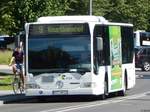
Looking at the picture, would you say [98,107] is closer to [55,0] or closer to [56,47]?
[56,47]

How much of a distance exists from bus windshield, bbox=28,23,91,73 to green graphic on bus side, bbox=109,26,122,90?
2.09 metres

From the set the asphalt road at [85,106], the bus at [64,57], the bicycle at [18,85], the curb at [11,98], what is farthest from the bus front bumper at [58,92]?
the bicycle at [18,85]

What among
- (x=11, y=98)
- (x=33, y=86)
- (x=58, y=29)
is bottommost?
(x=11, y=98)

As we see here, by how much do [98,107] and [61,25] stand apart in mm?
3955

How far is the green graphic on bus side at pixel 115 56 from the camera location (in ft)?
78.7

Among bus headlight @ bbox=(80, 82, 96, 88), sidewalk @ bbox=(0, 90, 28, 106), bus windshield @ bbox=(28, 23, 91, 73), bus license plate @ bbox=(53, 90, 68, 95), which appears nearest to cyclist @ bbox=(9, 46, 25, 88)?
sidewalk @ bbox=(0, 90, 28, 106)

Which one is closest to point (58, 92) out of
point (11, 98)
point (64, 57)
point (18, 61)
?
point (64, 57)

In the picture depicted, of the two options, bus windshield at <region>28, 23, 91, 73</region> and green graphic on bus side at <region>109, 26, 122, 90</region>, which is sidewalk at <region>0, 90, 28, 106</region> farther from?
green graphic on bus side at <region>109, 26, 122, 90</region>

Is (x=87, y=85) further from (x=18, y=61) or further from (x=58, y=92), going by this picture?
(x=18, y=61)

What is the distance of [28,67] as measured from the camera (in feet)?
72.5

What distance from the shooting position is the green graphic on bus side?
78.7ft

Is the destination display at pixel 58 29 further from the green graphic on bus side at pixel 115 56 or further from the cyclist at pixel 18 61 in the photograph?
the cyclist at pixel 18 61

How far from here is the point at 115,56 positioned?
80.0ft

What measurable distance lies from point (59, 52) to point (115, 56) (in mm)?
2963
